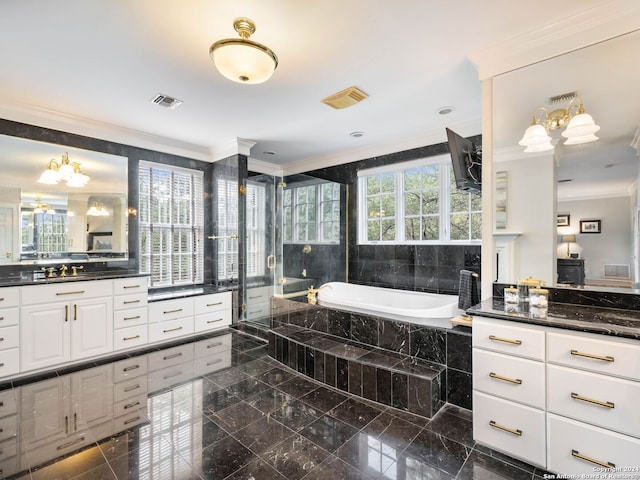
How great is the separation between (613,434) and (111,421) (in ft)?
9.30

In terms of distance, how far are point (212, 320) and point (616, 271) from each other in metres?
3.96

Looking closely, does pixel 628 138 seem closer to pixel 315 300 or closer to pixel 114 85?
pixel 315 300

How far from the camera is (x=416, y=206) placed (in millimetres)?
3865

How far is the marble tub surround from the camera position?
2.11 m

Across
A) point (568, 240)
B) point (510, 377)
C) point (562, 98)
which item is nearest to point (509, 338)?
point (510, 377)

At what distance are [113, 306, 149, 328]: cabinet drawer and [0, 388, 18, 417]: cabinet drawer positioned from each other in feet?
2.92

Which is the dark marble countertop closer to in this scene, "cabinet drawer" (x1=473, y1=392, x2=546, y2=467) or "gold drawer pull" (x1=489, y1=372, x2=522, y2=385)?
"gold drawer pull" (x1=489, y1=372, x2=522, y2=385)

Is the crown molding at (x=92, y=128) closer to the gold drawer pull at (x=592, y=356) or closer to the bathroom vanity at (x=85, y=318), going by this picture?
the bathroom vanity at (x=85, y=318)

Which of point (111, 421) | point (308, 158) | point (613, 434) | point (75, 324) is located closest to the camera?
point (613, 434)

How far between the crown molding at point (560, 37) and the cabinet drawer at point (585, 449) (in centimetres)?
208

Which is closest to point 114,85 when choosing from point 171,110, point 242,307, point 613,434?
point 171,110

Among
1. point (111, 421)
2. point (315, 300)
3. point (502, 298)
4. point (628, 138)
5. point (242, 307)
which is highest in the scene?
point (628, 138)

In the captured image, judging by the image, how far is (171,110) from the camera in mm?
3020

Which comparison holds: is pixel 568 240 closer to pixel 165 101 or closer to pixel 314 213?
pixel 314 213
